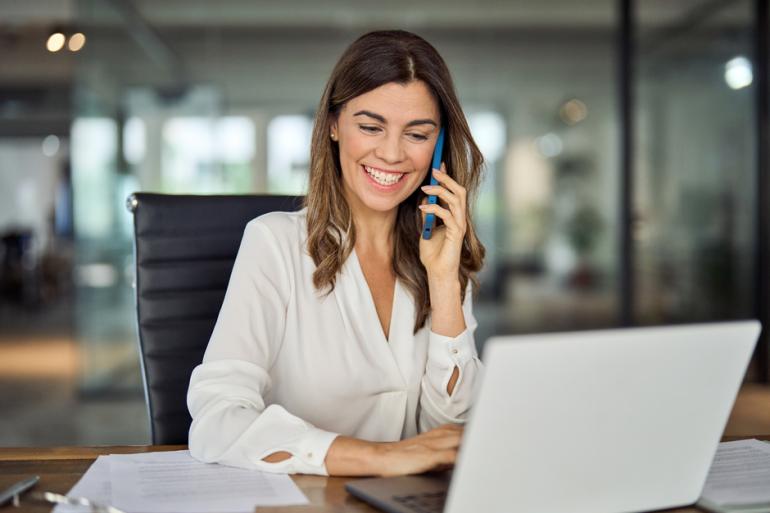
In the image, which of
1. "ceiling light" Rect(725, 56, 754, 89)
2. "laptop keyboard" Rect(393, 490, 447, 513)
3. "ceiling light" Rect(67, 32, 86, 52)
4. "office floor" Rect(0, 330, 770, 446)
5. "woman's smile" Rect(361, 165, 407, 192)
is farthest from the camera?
"ceiling light" Rect(725, 56, 754, 89)

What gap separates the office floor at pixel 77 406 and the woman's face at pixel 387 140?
8.79 ft

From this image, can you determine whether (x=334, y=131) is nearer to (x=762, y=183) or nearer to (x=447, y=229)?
(x=447, y=229)

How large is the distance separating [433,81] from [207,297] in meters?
0.67

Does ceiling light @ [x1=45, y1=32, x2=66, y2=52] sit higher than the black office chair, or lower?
higher

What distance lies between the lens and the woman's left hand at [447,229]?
1616mm

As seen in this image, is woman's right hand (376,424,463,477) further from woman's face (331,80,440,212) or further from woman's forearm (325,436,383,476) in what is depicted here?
woman's face (331,80,440,212)

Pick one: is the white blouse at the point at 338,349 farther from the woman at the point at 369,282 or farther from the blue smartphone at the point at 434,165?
the blue smartphone at the point at 434,165

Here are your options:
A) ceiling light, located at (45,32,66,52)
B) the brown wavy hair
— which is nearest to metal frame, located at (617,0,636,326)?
ceiling light, located at (45,32,66,52)

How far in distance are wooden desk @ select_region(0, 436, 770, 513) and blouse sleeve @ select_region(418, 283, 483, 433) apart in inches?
17.5

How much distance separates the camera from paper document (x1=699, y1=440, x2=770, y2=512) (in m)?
1.03

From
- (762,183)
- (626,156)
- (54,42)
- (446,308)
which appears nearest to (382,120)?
(446,308)

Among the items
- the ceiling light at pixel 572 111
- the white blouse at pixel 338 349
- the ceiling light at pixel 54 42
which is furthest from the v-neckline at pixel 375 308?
the ceiling light at pixel 54 42

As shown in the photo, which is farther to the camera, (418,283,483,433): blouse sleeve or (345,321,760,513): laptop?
(418,283,483,433): blouse sleeve

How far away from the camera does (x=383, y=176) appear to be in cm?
164
